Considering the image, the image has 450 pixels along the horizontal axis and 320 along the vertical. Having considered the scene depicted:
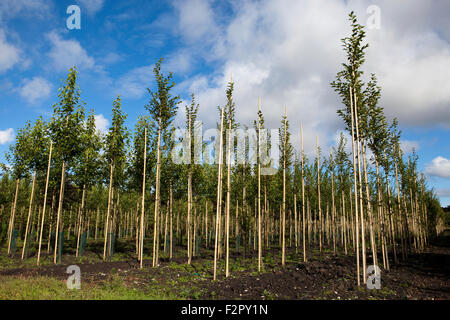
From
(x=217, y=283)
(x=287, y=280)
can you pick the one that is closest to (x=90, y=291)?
(x=217, y=283)

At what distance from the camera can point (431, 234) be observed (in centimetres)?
3244

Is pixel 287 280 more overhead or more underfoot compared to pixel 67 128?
more underfoot

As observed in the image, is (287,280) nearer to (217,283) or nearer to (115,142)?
(217,283)

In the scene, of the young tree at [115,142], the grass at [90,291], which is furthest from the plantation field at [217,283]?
the young tree at [115,142]

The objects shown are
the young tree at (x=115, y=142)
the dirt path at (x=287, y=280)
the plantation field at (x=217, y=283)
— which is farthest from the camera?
the young tree at (x=115, y=142)

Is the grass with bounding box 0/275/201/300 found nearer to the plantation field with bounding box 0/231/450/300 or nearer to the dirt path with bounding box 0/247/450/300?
the plantation field with bounding box 0/231/450/300

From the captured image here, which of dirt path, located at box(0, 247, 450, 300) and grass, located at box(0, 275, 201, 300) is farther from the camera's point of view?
dirt path, located at box(0, 247, 450, 300)

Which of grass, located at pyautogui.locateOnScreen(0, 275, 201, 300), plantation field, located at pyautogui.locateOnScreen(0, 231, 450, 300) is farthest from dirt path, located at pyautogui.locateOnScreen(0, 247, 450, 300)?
grass, located at pyautogui.locateOnScreen(0, 275, 201, 300)

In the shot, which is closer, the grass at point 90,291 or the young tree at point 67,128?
the grass at point 90,291

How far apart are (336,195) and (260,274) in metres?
19.1

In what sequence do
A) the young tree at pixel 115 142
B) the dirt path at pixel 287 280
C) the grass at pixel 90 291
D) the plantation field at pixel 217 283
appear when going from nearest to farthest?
the grass at pixel 90 291, the plantation field at pixel 217 283, the dirt path at pixel 287 280, the young tree at pixel 115 142

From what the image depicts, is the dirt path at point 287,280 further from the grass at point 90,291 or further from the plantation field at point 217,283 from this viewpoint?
the grass at point 90,291
